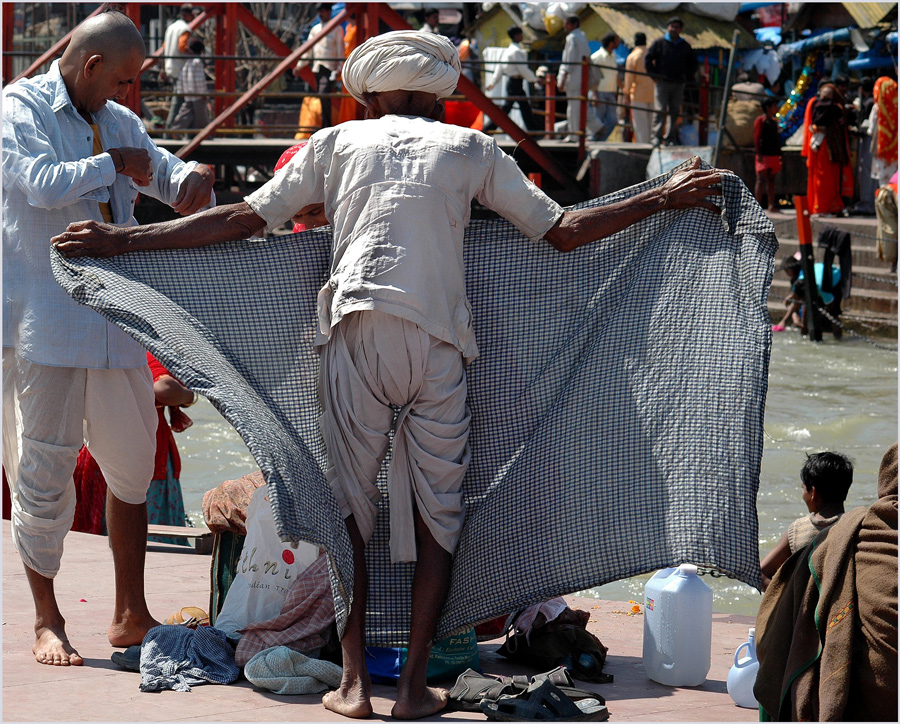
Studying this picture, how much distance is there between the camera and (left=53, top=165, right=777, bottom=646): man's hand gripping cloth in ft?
11.0

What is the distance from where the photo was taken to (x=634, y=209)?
3.64 meters

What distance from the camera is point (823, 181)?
616 inches

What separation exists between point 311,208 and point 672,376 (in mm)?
1255

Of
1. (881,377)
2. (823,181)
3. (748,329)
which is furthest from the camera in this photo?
(823,181)

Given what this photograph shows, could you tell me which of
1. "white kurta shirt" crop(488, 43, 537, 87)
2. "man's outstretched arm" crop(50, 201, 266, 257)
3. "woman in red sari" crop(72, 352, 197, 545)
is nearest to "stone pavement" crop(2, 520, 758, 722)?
"woman in red sari" crop(72, 352, 197, 545)

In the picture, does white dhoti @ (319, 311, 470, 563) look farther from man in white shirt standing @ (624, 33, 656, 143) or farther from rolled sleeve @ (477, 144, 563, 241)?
man in white shirt standing @ (624, 33, 656, 143)

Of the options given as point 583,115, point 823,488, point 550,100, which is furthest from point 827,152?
point 823,488

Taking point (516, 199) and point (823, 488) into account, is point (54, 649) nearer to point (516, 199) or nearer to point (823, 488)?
point (516, 199)

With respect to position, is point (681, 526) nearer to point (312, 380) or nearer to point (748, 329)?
point (748, 329)

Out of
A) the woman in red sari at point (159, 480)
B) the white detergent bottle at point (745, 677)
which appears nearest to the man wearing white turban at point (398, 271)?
the white detergent bottle at point (745, 677)

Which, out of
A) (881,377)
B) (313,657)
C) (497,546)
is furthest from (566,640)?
(881,377)

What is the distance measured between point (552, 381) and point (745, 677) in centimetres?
103

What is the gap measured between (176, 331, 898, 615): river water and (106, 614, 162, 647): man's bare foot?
3.06m

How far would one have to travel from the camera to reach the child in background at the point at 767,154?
16.0m
